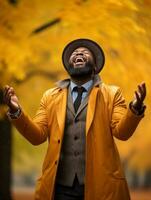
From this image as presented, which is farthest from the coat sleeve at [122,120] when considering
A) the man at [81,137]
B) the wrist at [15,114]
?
the wrist at [15,114]

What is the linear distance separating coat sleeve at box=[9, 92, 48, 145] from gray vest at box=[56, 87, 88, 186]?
0.69 ft

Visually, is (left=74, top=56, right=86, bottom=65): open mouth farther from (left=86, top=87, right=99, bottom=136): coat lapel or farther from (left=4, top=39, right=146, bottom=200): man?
(left=86, top=87, right=99, bottom=136): coat lapel

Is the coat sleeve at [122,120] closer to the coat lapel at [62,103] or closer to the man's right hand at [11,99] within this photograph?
the coat lapel at [62,103]

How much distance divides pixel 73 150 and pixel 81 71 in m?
0.61

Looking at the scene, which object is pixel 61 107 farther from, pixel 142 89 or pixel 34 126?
pixel 142 89

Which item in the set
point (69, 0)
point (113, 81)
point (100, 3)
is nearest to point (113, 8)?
point (100, 3)

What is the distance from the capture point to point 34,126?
430 centimetres

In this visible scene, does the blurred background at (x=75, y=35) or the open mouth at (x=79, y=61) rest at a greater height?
the blurred background at (x=75, y=35)

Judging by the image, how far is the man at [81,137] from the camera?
4.21 meters

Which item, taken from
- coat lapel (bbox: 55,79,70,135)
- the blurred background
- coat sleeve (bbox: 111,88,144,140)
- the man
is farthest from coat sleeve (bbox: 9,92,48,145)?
the blurred background

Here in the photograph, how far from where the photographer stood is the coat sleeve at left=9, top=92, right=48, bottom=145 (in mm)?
4211

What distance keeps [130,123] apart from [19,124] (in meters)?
0.83

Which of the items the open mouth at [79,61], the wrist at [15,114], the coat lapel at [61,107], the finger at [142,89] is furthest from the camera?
the open mouth at [79,61]

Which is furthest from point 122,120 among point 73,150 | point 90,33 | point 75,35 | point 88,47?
point 75,35
